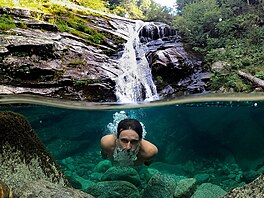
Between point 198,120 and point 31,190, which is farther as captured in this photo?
point 198,120

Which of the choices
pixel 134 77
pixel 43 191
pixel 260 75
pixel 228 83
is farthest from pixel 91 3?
pixel 43 191

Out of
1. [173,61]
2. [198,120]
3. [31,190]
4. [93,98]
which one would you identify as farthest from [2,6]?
[31,190]

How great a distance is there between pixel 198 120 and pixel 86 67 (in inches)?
216

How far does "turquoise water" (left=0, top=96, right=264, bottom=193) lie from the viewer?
583 cm

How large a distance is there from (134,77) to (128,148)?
9.10m

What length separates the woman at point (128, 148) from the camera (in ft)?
16.1

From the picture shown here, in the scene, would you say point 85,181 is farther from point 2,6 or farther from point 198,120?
point 2,6

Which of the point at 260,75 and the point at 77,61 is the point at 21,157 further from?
the point at 260,75

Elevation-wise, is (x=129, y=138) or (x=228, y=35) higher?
(x=228, y=35)

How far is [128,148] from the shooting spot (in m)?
4.92

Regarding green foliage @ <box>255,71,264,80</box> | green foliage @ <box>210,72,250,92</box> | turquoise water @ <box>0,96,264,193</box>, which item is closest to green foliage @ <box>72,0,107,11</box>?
green foliage @ <box>210,72,250,92</box>

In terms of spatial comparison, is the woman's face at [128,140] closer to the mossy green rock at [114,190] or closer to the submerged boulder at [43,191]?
the mossy green rock at [114,190]

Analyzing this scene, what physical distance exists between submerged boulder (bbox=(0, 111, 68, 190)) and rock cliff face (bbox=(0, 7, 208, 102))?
23.4 feet

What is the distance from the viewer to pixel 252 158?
6531mm
